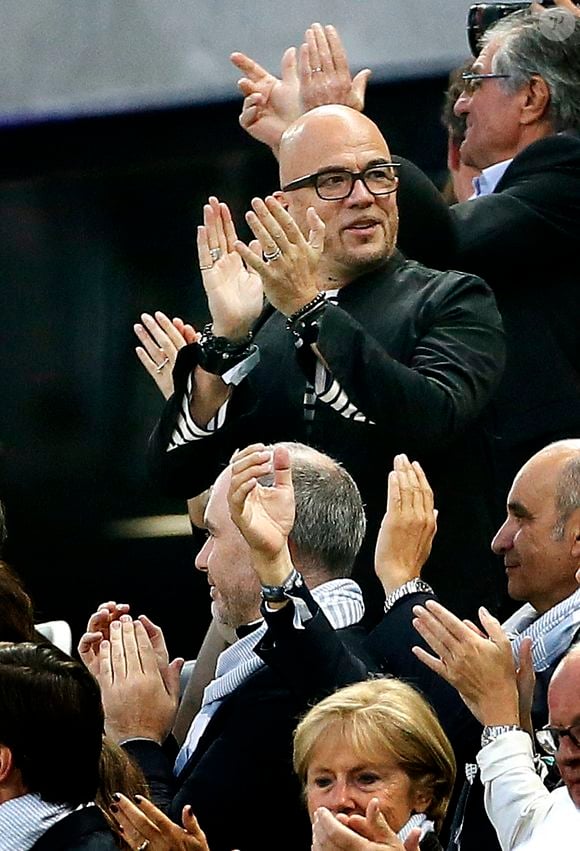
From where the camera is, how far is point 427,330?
3.49 metres

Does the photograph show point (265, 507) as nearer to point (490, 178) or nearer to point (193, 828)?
point (193, 828)

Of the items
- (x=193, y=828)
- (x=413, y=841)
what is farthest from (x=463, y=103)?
(x=413, y=841)

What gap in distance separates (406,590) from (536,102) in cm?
116

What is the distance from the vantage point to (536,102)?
12.7 feet

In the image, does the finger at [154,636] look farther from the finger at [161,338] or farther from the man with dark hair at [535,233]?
the man with dark hair at [535,233]

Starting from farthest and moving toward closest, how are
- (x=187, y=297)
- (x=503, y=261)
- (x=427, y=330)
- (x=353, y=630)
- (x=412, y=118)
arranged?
1. (x=187, y=297)
2. (x=412, y=118)
3. (x=503, y=261)
4. (x=427, y=330)
5. (x=353, y=630)

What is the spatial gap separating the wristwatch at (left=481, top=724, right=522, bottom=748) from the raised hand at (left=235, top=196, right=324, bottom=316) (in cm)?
89

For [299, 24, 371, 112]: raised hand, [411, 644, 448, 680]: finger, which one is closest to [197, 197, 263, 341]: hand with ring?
[299, 24, 371, 112]: raised hand

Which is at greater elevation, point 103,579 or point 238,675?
point 238,675

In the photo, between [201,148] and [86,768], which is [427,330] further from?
[201,148]

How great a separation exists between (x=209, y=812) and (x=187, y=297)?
246 cm

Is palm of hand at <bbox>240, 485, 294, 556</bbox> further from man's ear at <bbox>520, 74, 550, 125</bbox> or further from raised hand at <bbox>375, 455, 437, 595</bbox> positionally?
man's ear at <bbox>520, 74, 550, 125</bbox>

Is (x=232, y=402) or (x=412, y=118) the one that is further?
(x=412, y=118)

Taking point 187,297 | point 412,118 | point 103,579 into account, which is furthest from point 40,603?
point 412,118
